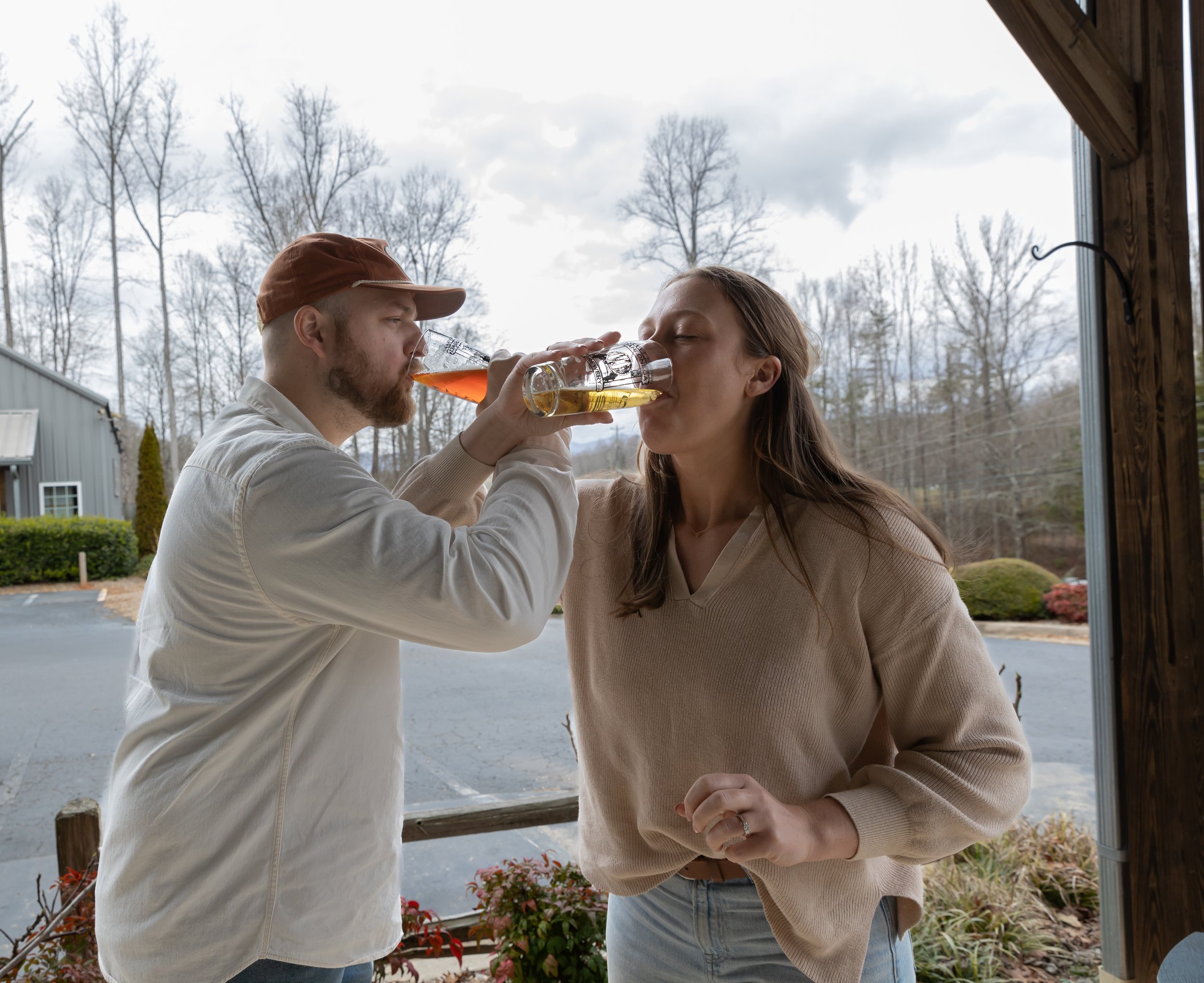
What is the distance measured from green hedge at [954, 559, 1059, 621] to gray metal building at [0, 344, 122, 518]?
798 centimetres

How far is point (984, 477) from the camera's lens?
9594mm

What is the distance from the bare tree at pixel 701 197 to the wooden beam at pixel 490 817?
16.1ft

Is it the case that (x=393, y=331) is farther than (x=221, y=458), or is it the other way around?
(x=393, y=331)

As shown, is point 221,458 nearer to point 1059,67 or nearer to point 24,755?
point 1059,67

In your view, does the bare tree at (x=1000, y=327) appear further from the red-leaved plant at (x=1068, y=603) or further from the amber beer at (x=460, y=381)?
the amber beer at (x=460, y=381)

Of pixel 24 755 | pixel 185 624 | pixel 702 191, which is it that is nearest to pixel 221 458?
pixel 185 624

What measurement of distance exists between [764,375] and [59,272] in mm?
4108

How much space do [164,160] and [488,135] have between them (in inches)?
72.1

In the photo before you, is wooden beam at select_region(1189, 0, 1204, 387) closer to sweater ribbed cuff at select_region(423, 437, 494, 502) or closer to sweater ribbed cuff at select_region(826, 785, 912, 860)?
sweater ribbed cuff at select_region(826, 785, 912, 860)

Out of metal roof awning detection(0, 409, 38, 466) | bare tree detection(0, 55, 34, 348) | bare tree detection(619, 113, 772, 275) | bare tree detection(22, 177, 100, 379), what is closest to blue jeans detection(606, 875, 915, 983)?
metal roof awning detection(0, 409, 38, 466)

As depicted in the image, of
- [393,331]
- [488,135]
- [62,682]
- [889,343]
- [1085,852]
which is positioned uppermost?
[488,135]

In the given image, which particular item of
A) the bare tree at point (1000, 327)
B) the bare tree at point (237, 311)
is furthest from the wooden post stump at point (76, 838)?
the bare tree at point (1000, 327)

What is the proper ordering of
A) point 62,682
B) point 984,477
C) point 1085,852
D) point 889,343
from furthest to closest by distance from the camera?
point 984,477 < point 889,343 < point 62,682 < point 1085,852

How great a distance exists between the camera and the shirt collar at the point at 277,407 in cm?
116
